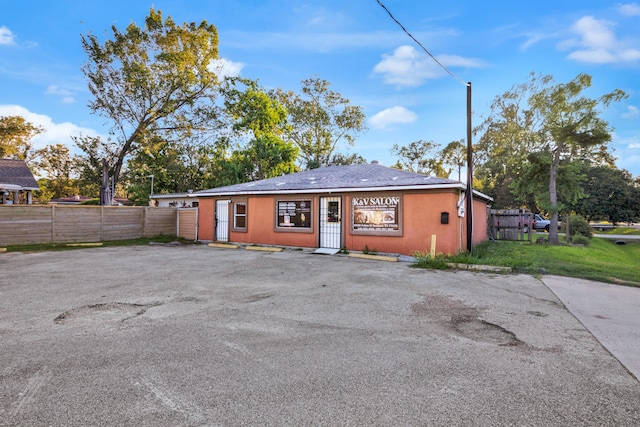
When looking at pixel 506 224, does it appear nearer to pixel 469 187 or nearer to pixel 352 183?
pixel 469 187

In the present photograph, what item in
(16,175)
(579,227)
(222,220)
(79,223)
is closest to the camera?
(79,223)

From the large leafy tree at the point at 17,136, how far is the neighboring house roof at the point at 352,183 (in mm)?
28184

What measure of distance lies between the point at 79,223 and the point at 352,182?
12.5m

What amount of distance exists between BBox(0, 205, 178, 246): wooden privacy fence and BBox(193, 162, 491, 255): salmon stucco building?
286cm

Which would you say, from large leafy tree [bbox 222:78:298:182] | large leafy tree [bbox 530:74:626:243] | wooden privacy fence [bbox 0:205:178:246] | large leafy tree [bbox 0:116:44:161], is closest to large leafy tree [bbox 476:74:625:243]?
large leafy tree [bbox 530:74:626:243]

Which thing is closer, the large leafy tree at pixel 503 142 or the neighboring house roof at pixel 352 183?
the neighboring house roof at pixel 352 183

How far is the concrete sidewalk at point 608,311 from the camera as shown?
3.55m

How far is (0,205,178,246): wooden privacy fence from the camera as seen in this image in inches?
515

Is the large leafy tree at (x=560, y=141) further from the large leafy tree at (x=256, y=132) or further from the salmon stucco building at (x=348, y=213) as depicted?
the large leafy tree at (x=256, y=132)

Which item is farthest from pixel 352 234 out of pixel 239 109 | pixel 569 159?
pixel 239 109

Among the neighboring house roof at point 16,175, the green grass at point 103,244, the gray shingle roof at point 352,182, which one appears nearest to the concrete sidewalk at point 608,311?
the gray shingle roof at point 352,182

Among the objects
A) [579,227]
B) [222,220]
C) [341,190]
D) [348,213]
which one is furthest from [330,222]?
[579,227]

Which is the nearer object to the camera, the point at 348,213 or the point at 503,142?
the point at 348,213

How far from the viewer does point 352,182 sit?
1253 centimetres
